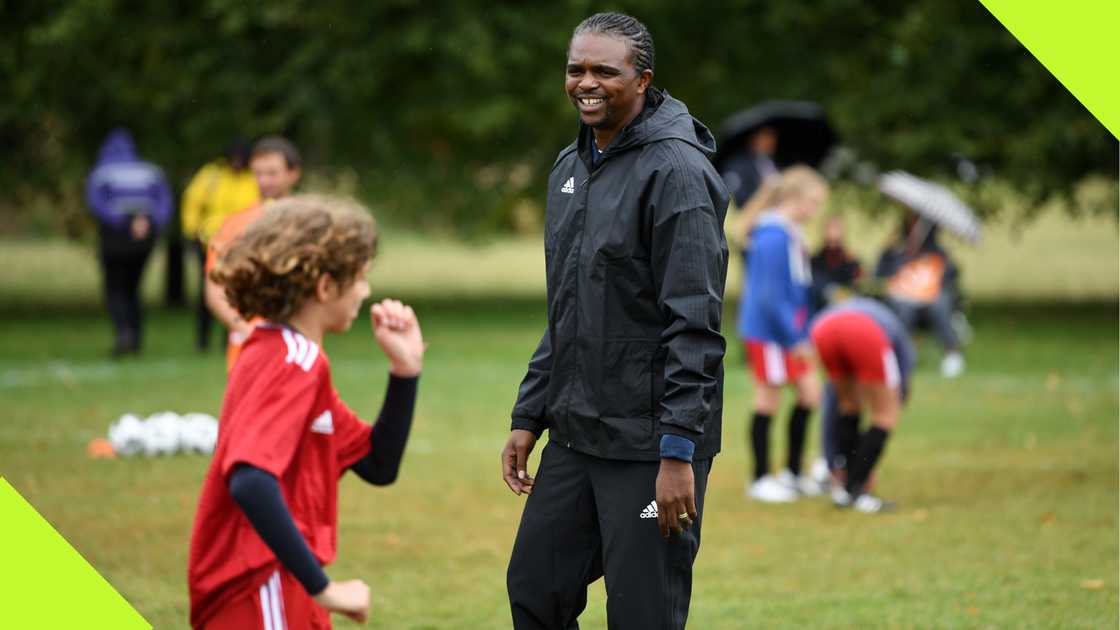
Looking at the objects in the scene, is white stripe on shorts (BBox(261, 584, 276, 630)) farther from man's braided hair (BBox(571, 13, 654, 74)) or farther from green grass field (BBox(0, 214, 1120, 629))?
green grass field (BBox(0, 214, 1120, 629))

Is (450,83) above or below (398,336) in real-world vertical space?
below

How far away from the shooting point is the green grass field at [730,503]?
23.8ft

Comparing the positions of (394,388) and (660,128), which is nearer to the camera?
(394,388)

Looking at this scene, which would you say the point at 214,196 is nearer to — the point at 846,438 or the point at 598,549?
A: the point at 846,438

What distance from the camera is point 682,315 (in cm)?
423

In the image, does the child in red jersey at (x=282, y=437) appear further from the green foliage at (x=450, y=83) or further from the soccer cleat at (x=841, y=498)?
the green foliage at (x=450, y=83)

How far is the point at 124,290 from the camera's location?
18453 mm

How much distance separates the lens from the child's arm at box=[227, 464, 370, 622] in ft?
11.5

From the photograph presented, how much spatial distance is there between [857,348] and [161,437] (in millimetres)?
5051

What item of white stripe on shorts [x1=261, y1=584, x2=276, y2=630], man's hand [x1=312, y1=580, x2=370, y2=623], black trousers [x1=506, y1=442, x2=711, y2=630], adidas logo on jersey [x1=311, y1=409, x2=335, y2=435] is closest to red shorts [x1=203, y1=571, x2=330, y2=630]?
white stripe on shorts [x1=261, y1=584, x2=276, y2=630]

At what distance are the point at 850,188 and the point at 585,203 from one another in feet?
72.9

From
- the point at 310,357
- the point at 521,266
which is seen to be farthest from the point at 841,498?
the point at 521,266

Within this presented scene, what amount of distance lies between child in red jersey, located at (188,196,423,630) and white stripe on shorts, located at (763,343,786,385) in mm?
6183

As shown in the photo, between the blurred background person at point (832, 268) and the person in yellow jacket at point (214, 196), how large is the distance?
615 cm
